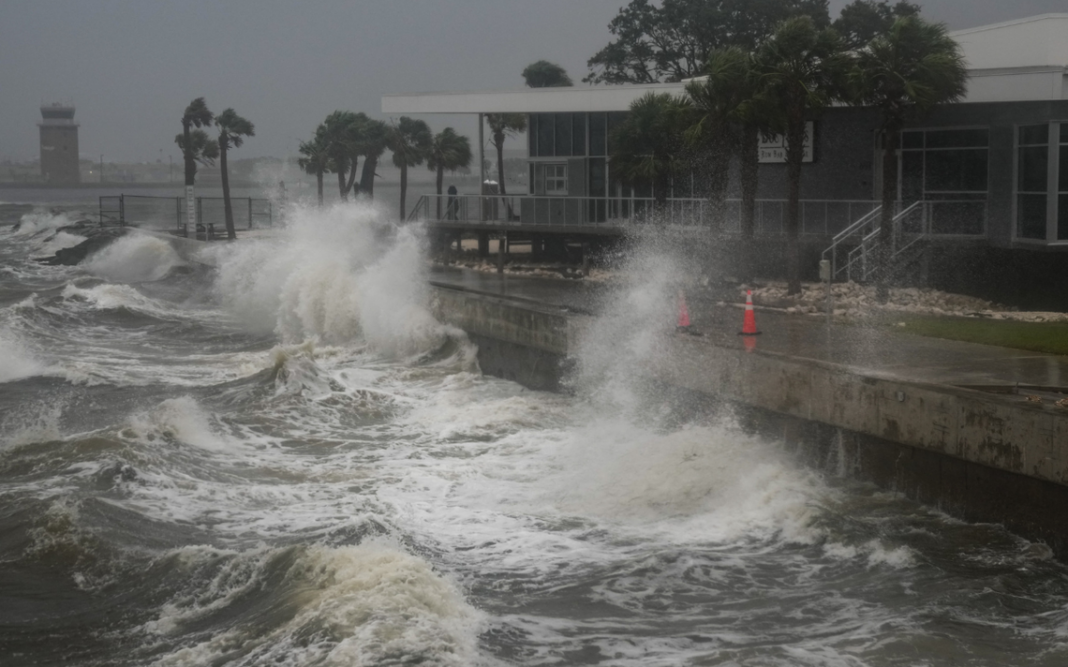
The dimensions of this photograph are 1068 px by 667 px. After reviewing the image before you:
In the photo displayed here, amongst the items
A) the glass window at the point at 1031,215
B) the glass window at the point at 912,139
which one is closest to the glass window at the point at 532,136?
the glass window at the point at 912,139

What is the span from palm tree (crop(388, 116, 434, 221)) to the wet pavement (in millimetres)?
29579

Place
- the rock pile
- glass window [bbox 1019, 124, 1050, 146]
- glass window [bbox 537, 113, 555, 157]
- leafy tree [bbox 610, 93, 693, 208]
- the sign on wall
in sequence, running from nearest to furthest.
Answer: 1. the rock pile
2. glass window [bbox 1019, 124, 1050, 146]
3. the sign on wall
4. leafy tree [bbox 610, 93, 693, 208]
5. glass window [bbox 537, 113, 555, 157]

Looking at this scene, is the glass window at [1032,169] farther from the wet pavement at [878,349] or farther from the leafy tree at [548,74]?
the leafy tree at [548,74]

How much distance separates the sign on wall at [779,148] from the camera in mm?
25812

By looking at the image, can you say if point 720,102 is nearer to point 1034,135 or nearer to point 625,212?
point 1034,135

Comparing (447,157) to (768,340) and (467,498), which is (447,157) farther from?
(467,498)

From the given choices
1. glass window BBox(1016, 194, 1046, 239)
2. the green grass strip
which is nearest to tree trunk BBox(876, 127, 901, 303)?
the green grass strip

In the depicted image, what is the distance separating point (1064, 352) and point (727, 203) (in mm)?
12998

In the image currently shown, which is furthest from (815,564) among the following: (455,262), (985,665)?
(455,262)

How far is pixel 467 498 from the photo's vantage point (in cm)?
1310

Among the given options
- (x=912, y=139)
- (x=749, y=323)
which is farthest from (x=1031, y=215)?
(x=749, y=323)

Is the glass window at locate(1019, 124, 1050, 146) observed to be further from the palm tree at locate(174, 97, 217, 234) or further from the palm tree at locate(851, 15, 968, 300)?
the palm tree at locate(174, 97, 217, 234)

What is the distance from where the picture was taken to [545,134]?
3447cm

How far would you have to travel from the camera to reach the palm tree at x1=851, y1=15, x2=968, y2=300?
20047 mm
